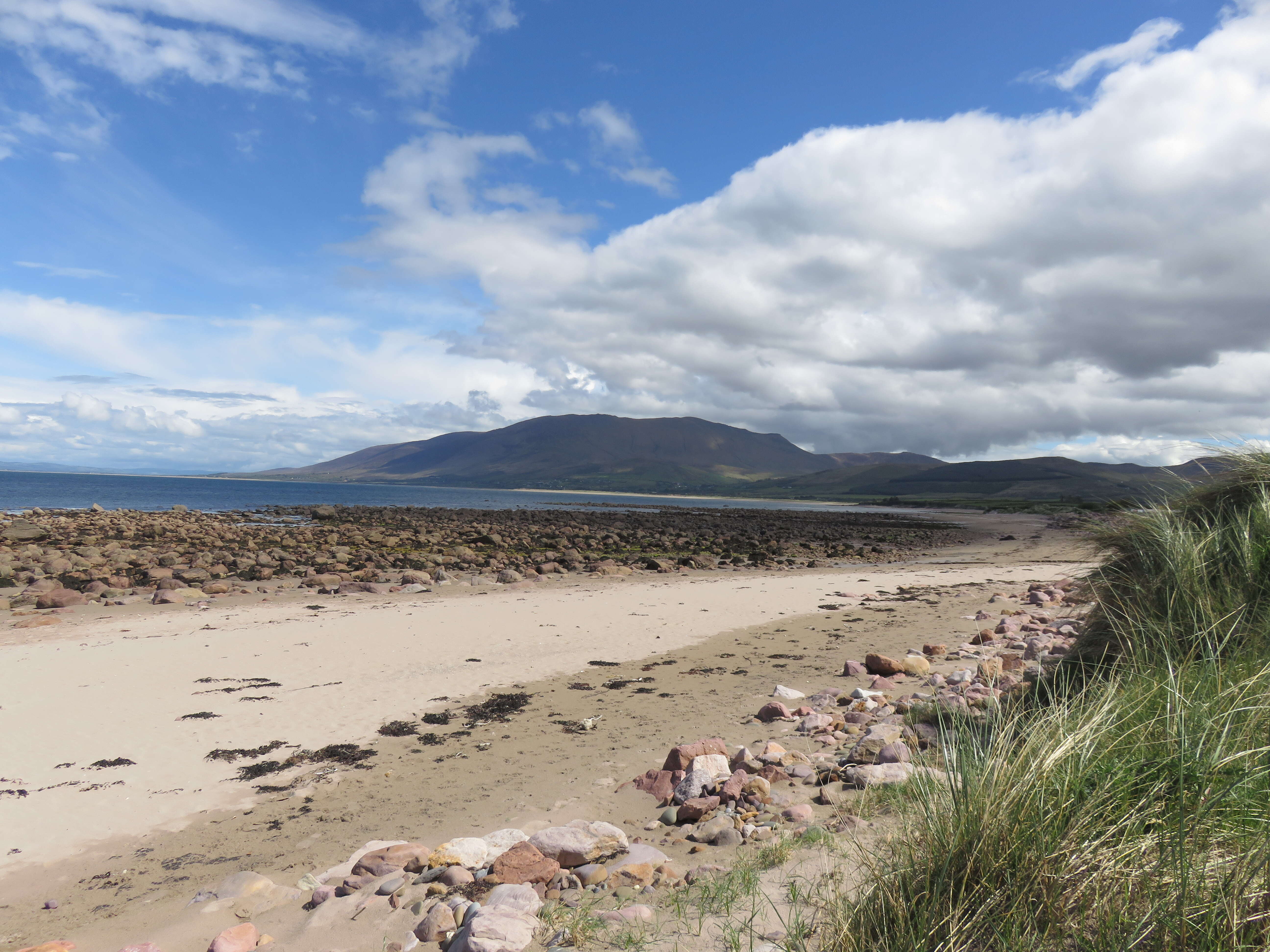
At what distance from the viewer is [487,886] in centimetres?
413

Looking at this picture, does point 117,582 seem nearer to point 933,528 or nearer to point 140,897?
point 140,897

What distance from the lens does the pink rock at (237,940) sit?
3818mm

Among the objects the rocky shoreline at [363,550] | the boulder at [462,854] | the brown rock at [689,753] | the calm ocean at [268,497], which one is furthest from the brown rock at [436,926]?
the calm ocean at [268,497]

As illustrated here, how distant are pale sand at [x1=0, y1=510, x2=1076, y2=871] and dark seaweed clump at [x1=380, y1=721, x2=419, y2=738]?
0.20 m

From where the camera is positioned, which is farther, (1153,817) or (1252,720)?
(1252,720)

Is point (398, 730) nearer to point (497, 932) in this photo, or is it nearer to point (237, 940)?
point (237, 940)

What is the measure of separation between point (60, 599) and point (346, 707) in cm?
1253

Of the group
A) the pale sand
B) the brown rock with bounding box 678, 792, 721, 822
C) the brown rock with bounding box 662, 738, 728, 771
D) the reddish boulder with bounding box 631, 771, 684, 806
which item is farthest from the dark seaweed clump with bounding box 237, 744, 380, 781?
the brown rock with bounding box 678, 792, 721, 822

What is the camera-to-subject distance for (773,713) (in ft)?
25.3

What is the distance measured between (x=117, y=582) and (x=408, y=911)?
782 inches

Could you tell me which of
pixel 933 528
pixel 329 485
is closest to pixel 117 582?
pixel 933 528

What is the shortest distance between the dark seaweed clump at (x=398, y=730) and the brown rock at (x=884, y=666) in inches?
246

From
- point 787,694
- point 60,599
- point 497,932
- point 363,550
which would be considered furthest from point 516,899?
point 363,550

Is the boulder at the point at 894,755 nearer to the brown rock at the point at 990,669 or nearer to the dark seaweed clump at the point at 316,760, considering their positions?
the brown rock at the point at 990,669
